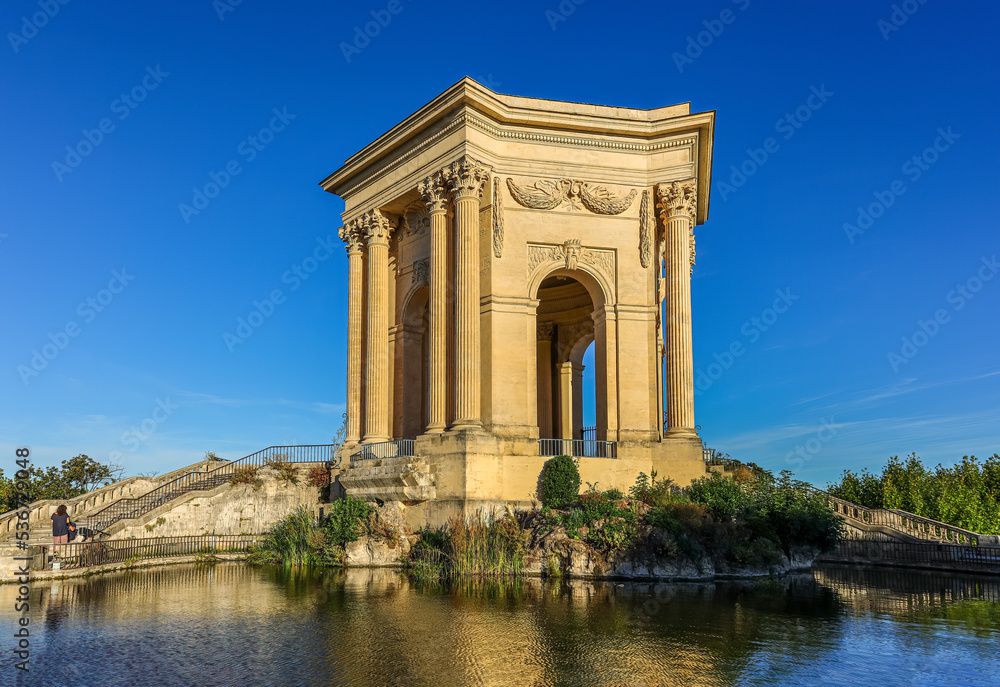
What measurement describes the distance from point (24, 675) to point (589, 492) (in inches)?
681

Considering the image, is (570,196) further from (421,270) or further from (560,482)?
(560,482)

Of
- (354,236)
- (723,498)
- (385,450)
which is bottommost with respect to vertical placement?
(723,498)

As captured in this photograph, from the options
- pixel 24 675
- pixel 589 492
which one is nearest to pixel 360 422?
pixel 589 492

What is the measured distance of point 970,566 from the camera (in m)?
23.7

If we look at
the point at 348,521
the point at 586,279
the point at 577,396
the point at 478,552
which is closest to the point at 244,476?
the point at 348,521

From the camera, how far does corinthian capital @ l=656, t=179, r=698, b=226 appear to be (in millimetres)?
29172

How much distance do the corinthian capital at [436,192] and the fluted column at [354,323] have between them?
591 centimetres

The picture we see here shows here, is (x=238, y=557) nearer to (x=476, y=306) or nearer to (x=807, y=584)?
(x=476, y=306)

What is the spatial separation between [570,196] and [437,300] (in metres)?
6.80

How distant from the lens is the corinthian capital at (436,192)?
92.7 feet

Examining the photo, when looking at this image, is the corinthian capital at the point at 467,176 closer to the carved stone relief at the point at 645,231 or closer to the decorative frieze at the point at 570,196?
the decorative frieze at the point at 570,196

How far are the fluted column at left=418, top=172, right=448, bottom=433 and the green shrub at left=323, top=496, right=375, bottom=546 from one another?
3.53m

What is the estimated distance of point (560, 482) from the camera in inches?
985

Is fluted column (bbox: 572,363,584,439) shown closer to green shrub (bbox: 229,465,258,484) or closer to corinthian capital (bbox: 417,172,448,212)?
corinthian capital (bbox: 417,172,448,212)
